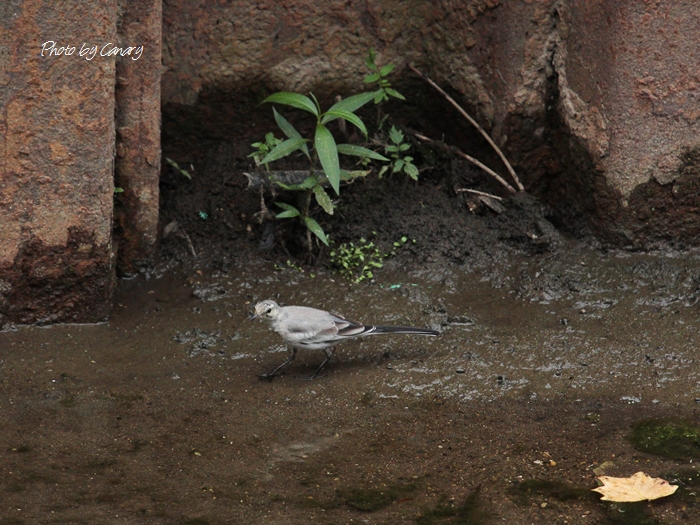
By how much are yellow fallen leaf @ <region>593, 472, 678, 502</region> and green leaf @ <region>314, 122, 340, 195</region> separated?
8.12ft

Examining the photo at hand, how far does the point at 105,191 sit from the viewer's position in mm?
5230

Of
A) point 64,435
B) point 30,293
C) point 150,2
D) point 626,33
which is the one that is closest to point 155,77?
point 150,2

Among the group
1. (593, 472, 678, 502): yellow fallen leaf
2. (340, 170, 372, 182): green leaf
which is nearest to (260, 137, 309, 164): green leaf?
(340, 170, 372, 182): green leaf

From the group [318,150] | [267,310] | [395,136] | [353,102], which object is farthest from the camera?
[395,136]

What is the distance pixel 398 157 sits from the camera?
6.36 meters

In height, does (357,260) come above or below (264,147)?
below

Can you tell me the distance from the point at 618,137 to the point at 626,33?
643mm

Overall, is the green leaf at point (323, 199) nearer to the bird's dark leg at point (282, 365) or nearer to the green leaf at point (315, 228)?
the green leaf at point (315, 228)

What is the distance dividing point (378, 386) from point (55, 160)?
7.47 feet

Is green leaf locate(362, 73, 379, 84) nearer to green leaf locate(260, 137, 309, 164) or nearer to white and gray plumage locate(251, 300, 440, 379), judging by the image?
green leaf locate(260, 137, 309, 164)

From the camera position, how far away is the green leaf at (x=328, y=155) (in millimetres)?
5453

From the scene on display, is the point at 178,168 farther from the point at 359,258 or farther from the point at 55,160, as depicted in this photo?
the point at 359,258

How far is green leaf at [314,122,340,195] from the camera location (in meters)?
5.45

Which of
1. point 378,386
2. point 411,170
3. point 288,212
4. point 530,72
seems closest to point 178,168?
point 288,212
